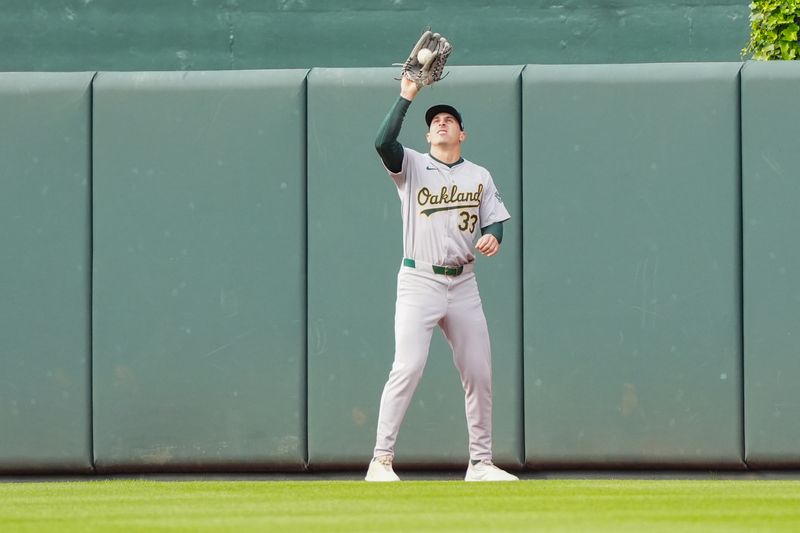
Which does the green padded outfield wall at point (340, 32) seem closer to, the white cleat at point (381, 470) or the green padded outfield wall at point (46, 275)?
the green padded outfield wall at point (46, 275)

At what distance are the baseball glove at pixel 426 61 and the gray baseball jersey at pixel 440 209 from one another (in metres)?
0.33

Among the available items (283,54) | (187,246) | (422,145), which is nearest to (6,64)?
(283,54)

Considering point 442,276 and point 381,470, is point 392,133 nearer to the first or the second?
point 442,276

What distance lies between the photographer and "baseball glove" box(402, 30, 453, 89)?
6016 millimetres

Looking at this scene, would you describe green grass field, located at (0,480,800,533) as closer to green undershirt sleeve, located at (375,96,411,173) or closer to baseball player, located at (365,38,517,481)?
baseball player, located at (365,38,517,481)

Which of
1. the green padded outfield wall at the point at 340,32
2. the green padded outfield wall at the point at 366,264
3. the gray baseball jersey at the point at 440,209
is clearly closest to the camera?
the gray baseball jersey at the point at 440,209

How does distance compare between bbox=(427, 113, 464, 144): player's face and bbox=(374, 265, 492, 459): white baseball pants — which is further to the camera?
bbox=(427, 113, 464, 144): player's face

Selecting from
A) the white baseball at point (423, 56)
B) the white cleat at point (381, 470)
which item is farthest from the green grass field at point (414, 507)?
the white baseball at point (423, 56)

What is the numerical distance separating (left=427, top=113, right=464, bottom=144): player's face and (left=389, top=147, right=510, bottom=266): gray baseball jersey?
107mm

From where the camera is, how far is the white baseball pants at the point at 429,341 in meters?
6.05

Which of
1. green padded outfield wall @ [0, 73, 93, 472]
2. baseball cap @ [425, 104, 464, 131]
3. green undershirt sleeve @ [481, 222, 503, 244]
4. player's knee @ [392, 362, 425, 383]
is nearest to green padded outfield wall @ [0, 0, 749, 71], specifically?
green padded outfield wall @ [0, 73, 93, 472]

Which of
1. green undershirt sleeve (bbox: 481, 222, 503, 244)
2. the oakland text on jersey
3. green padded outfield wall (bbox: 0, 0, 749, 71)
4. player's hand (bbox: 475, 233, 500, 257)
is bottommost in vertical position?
player's hand (bbox: 475, 233, 500, 257)

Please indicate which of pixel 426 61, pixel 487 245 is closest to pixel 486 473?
pixel 487 245

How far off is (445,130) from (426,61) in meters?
0.35
